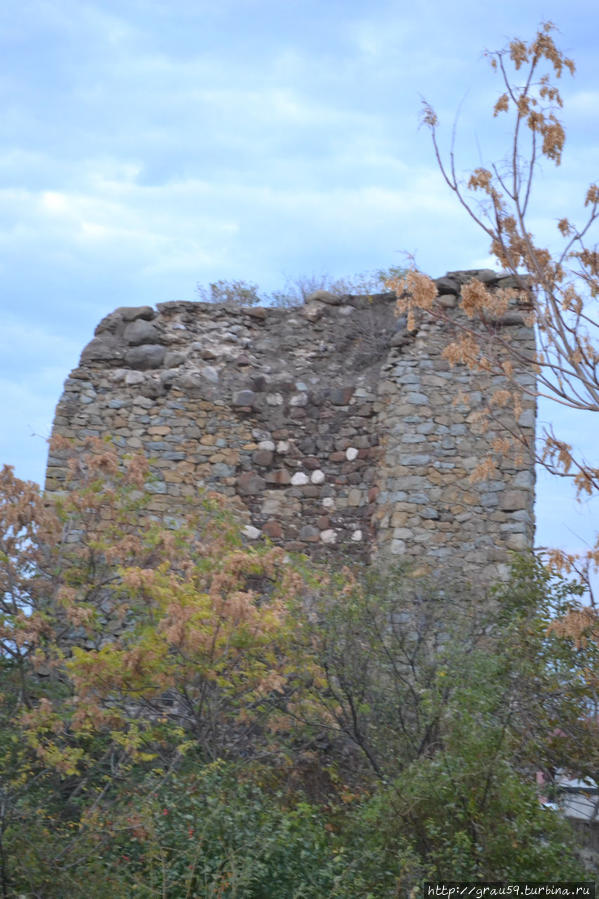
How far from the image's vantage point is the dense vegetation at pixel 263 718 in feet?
17.6

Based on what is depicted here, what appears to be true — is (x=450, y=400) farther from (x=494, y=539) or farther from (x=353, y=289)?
(x=353, y=289)

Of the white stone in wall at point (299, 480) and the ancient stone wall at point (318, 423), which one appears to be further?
the white stone in wall at point (299, 480)

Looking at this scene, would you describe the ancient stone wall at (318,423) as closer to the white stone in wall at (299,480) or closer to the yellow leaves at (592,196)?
the white stone in wall at (299,480)

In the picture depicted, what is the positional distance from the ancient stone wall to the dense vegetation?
0.99m

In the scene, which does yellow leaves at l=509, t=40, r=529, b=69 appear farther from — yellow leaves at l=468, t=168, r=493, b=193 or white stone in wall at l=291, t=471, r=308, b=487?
white stone in wall at l=291, t=471, r=308, b=487

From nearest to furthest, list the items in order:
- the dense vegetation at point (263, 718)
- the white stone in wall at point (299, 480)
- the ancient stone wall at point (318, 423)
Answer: the dense vegetation at point (263, 718) → the ancient stone wall at point (318, 423) → the white stone in wall at point (299, 480)

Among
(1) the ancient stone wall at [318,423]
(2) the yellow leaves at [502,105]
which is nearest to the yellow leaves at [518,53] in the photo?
(2) the yellow leaves at [502,105]

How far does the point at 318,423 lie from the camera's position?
1002 cm

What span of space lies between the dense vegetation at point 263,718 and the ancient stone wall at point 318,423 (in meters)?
0.99

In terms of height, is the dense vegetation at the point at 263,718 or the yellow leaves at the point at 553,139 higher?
the yellow leaves at the point at 553,139

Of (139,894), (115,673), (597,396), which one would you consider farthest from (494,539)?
(139,894)

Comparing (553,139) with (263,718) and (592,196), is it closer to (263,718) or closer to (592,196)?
(592,196)

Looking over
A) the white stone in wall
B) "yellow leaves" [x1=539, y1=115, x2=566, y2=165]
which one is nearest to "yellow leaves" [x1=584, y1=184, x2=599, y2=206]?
"yellow leaves" [x1=539, y1=115, x2=566, y2=165]

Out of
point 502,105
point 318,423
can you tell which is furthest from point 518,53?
point 318,423
